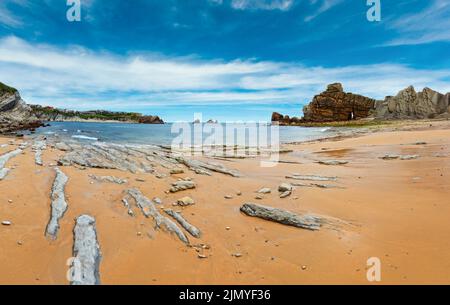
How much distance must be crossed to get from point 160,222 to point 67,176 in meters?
6.99

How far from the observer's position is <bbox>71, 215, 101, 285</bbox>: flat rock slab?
5219mm

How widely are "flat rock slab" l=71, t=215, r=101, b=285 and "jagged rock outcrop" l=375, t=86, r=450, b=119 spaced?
117797 millimetres

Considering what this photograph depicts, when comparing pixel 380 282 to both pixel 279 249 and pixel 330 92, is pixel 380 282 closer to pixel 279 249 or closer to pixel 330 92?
pixel 279 249

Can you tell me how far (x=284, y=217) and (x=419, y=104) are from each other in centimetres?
11898

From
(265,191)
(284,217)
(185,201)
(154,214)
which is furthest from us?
(265,191)

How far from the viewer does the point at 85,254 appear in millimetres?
6066

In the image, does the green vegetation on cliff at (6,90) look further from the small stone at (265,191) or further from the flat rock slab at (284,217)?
the flat rock slab at (284,217)

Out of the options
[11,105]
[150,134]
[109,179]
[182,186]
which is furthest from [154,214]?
[11,105]

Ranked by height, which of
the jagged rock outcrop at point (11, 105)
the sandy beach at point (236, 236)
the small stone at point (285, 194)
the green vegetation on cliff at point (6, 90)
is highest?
the green vegetation on cliff at point (6, 90)

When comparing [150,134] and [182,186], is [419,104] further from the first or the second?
[182,186]

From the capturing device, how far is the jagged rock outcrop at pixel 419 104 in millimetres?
96000

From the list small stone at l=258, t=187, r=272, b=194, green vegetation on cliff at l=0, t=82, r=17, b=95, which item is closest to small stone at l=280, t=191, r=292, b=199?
small stone at l=258, t=187, r=272, b=194

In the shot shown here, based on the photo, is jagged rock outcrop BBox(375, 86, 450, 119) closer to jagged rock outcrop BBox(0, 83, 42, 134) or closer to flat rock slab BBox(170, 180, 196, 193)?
flat rock slab BBox(170, 180, 196, 193)

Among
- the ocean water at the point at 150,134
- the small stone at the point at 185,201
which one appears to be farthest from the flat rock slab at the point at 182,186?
the ocean water at the point at 150,134
